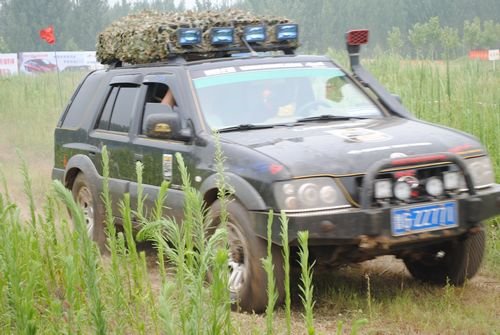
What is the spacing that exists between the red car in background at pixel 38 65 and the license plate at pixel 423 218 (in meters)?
42.9

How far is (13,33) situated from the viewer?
7556 cm

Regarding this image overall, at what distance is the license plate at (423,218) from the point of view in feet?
17.0

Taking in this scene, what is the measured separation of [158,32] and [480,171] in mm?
2927

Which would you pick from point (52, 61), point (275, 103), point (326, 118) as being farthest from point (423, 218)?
point (52, 61)

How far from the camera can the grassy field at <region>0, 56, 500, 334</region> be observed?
7.97ft

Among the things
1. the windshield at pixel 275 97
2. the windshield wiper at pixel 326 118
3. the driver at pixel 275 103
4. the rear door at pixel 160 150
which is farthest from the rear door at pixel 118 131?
the windshield wiper at pixel 326 118

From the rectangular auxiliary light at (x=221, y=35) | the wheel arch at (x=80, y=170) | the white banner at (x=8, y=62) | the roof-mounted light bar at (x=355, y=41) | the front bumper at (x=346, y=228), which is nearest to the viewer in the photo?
the front bumper at (x=346, y=228)

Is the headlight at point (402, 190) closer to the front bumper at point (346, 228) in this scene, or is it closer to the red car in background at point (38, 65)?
the front bumper at point (346, 228)

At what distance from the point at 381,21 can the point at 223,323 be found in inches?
2752

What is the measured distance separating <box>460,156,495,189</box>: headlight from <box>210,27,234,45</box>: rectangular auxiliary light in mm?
2481

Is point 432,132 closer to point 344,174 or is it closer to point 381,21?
point 344,174

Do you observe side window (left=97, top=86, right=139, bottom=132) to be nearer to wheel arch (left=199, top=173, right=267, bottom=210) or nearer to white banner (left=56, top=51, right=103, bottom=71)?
wheel arch (left=199, top=173, right=267, bottom=210)

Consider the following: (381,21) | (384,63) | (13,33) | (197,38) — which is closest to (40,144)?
(384,63)

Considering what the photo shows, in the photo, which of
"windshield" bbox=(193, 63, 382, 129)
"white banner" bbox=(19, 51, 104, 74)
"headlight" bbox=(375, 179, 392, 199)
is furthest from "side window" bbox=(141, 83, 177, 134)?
"white banner" bbox=(19, 51, 104, 74)
